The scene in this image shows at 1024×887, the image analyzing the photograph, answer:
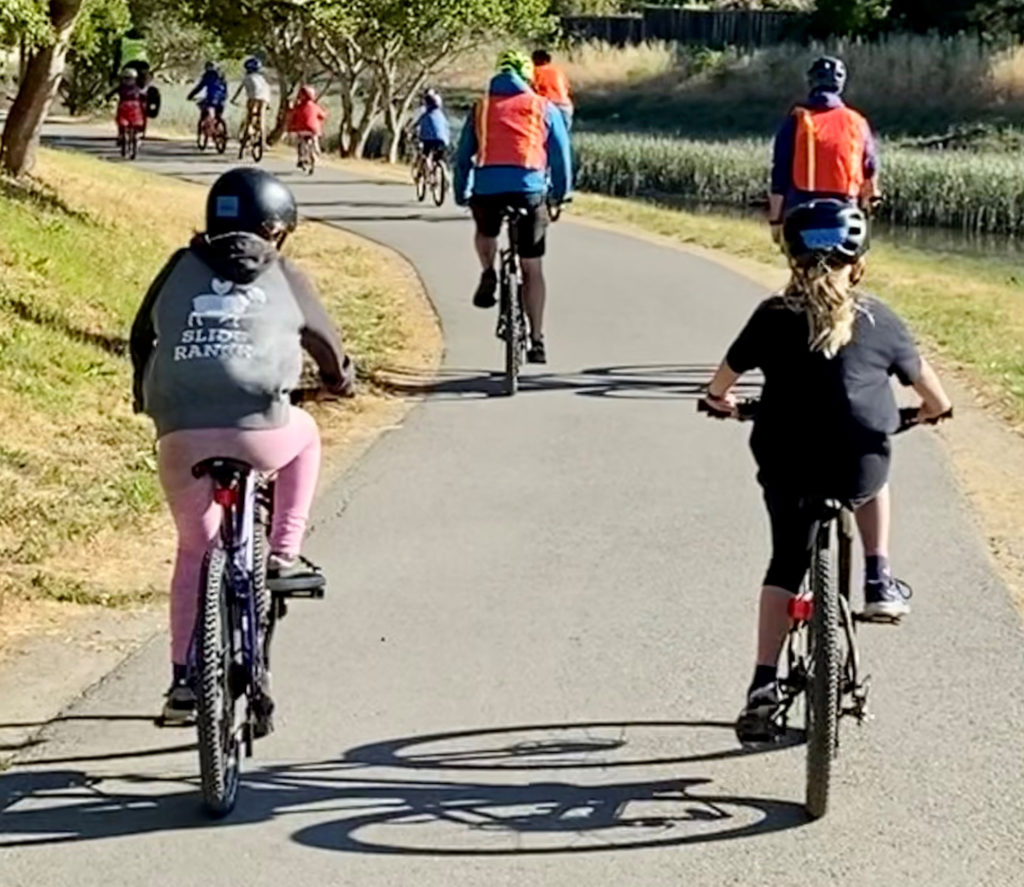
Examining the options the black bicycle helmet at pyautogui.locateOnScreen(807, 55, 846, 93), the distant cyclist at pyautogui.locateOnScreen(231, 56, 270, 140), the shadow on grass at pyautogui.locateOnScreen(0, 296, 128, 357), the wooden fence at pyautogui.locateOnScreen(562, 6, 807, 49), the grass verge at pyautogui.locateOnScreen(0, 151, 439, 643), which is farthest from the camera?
the wooden fence at pyautogui.locateOnScreen(562, 6, 807, 49)

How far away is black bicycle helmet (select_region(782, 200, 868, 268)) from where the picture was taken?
602cm

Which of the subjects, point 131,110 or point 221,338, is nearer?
point 221,338

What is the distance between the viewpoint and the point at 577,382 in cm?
1358

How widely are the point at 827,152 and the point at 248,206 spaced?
638cm

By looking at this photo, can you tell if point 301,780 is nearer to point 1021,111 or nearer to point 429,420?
point 429,420

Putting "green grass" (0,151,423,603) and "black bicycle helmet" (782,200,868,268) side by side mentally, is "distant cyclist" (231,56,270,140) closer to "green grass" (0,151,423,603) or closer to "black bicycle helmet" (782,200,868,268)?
"green grass" (0,151,423,603)

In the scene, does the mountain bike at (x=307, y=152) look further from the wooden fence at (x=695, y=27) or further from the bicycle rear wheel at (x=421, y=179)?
the wooden fence at (x=695, y=27)

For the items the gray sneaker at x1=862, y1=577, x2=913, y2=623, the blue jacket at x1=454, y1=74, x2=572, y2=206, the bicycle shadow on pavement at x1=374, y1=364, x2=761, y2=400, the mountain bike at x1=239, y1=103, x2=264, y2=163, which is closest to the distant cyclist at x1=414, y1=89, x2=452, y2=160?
the mountain bike at x1=239, y1=103, x2=264, y2=163

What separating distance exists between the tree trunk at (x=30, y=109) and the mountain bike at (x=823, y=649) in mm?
15982

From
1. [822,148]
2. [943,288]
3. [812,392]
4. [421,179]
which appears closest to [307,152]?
[421,179]

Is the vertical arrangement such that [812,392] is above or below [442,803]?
above

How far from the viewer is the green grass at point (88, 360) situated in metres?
8.88

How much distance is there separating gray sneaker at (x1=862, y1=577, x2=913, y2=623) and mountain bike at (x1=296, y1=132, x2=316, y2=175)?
92.6ft

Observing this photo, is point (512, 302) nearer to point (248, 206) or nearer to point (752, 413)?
point (752, 413)
